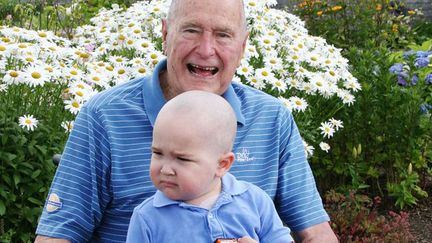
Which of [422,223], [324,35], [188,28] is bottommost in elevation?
[422,223]

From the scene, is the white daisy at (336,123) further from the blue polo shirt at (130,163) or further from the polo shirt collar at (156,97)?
the polo shirt collar at (156,97)

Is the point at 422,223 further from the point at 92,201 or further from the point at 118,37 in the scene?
the point at 92,201

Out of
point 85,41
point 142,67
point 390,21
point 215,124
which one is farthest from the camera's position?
point 390,21

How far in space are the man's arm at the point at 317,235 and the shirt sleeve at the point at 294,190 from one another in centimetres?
1

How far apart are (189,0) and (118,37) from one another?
2693 millimetres

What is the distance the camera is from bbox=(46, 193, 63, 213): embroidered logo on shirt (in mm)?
2512

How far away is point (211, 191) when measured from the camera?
2.20 m

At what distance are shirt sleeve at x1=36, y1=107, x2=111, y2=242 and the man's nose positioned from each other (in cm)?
38

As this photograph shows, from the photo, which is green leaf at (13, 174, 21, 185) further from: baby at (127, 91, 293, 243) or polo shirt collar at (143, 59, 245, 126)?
baby at (127, 91, 293, 243)

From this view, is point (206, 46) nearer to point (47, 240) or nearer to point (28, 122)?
point (47, 240)

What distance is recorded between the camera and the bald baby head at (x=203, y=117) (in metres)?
2.11

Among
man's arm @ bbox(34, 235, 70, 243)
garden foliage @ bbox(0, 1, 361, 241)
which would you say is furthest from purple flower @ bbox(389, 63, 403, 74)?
man's arm @ bbox(34, 235, 70, 243)

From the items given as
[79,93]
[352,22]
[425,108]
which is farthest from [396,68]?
[352,22]

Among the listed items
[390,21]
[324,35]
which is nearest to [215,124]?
[324,35]
